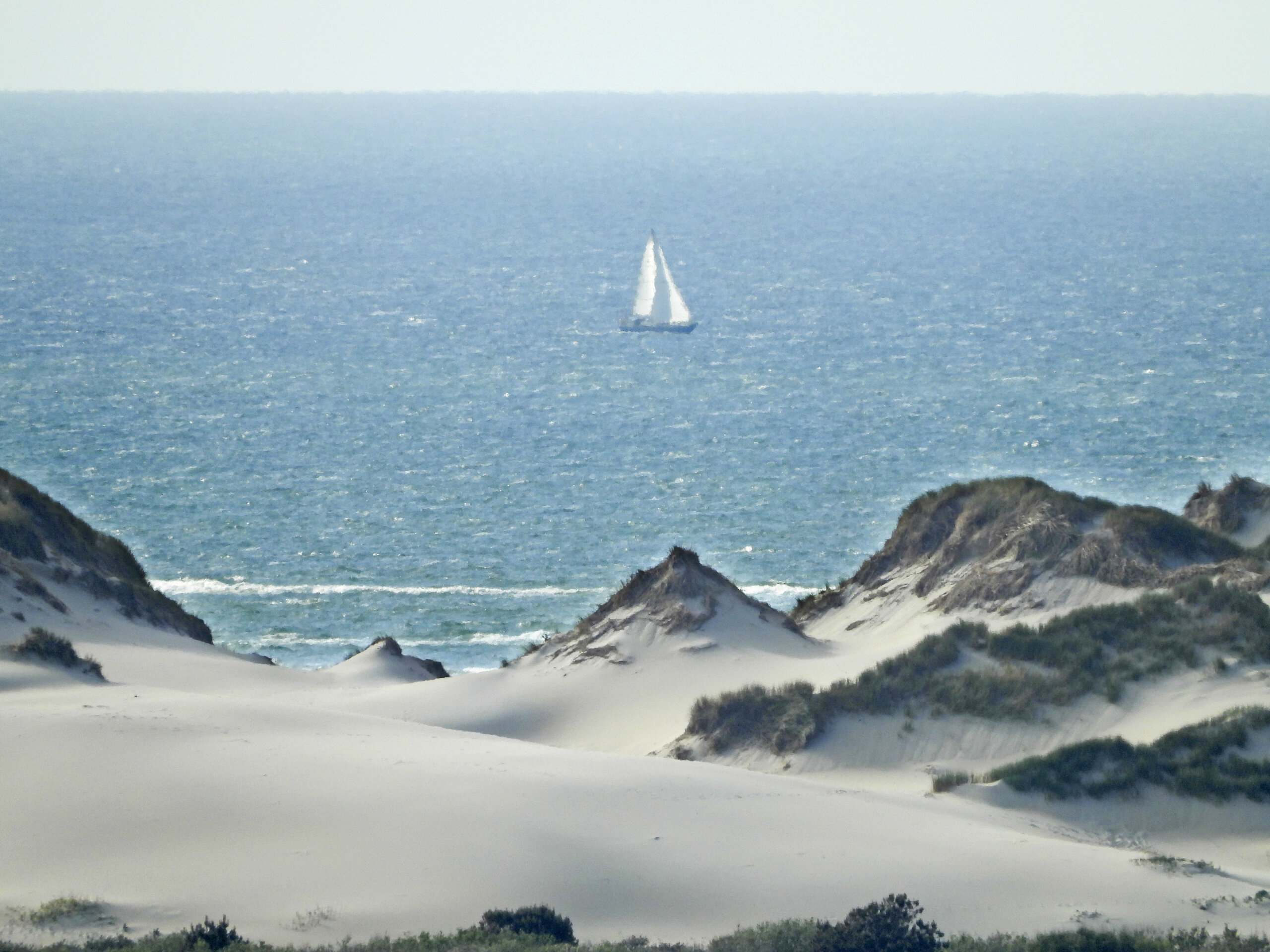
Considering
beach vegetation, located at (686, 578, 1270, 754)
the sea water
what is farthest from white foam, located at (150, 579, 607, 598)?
beach vegetation, located at (686, 578, 1270, 754)

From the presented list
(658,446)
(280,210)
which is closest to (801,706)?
(658,446)

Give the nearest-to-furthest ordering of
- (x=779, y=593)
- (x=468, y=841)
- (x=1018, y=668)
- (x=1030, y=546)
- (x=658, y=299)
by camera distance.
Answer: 1. (x=468, y=841)
2. (x=1018, y=668)
3. (x=1030, y=546)
4. (x=779, y=593)
5. (x=658, y=299)

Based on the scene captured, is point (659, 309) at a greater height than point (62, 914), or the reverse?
point (659, 309)

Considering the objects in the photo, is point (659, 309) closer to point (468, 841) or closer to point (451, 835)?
point (451, 835)

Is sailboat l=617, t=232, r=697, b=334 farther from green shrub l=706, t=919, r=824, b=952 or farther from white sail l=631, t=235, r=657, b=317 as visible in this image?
green shrub l=706, t=919, r=824, b=952

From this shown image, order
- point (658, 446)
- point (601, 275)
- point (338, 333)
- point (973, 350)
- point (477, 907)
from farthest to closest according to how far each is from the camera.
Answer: point (601, 275), point (338, 333), point (973, 350), point (658, 446), point (477, 907)

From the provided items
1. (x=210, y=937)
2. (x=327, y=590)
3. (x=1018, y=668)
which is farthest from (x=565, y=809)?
(x=327, y=590)

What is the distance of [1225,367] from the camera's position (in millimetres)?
94688

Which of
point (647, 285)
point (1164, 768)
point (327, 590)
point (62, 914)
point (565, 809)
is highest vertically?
point (647, 285)

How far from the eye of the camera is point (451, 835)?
891 inches

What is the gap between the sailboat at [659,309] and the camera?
359 feet

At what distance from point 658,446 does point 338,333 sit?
1484 inches

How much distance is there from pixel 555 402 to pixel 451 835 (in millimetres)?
66418

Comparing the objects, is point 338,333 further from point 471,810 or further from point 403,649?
point 471,810
